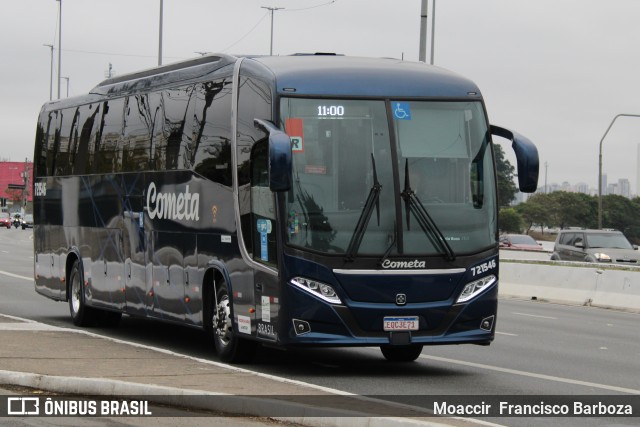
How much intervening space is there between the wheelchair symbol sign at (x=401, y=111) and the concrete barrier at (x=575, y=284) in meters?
14.5

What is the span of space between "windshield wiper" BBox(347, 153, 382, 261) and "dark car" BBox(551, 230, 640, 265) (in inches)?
959

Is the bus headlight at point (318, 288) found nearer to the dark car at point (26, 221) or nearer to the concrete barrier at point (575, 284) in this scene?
the concrete barrier at point (575, 284)

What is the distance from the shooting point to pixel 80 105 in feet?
67.9

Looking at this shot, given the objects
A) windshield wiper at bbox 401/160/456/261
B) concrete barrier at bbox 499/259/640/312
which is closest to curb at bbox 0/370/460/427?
windshield wiper at bbox 401/160/456/261

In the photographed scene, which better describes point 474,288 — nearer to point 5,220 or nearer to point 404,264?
Result: point 404,264

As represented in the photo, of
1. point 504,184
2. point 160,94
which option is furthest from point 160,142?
point 504,184

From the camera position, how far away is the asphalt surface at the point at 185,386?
997cm

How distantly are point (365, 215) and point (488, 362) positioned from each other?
322 cm

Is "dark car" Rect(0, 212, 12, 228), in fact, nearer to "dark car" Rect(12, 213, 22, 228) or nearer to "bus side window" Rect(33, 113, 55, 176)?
"dark car" Rect(12, 213, 22, 228)

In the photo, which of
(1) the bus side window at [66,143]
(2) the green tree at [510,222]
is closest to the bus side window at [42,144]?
(1) the bus side window at [66,143]

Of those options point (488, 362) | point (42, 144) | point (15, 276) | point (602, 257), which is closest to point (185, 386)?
point (488, 362)

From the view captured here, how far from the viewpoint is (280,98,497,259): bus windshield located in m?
13.5

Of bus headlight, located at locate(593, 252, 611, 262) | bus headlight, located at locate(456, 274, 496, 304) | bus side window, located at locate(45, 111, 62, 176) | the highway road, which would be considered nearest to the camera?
the highway road

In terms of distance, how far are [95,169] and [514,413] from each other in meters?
10.1
